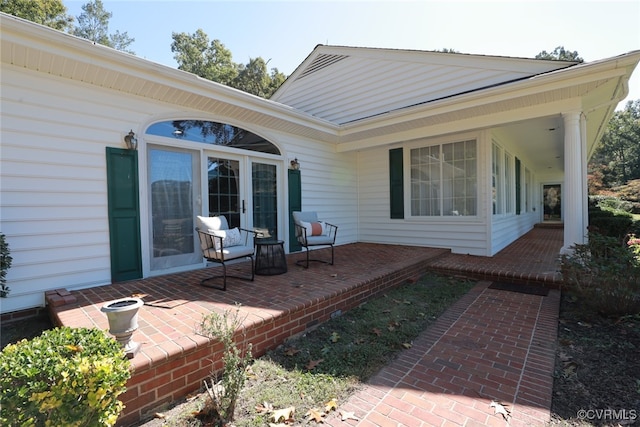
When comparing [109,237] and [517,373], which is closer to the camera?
[517,373]

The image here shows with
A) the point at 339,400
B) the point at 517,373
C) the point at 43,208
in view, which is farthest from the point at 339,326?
the point at 43,208

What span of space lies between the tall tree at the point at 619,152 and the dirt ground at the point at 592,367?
89.3 ft

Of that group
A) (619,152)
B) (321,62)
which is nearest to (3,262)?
(321,62)

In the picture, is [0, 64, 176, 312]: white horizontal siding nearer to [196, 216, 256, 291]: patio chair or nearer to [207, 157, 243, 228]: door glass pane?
[196, 216, 256, 291]: patio chair

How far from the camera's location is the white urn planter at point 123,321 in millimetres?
1779

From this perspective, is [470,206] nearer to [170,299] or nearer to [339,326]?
[339,326]

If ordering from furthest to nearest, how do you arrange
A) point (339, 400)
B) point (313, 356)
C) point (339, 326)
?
point (339, 326)
point (313, 356)
point (339, 400)

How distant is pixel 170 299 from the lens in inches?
123

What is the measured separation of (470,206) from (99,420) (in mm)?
6336

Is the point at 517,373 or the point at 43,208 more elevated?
the point at 43,208

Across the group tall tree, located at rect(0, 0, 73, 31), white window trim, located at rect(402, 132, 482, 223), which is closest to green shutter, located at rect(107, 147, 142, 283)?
white window trim, located at rect(402, 132, 482, 223)

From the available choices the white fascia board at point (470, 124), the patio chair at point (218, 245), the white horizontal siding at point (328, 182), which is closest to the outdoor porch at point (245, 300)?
the patio chair at point (218, 245)

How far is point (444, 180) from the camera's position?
6387 millimetres

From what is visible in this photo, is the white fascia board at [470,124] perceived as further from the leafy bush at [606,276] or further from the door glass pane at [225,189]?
the door glass pane at [225,189]
